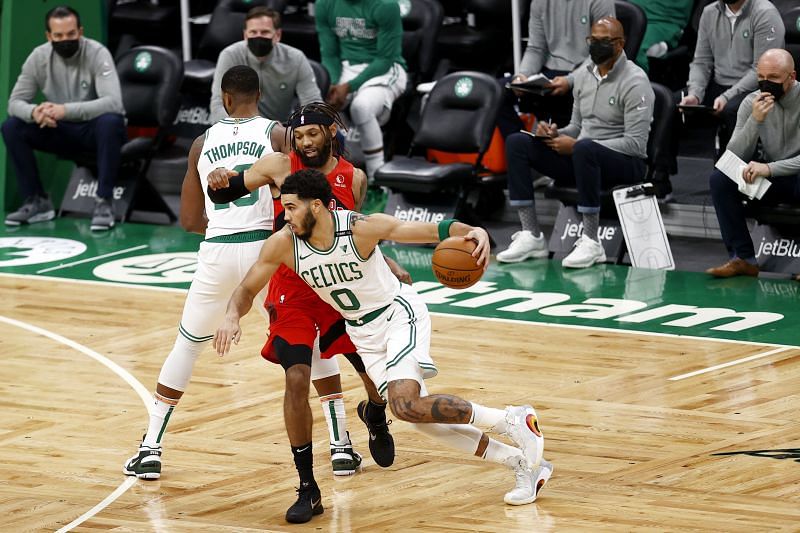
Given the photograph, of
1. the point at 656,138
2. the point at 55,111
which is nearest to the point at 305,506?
the point at 656,138

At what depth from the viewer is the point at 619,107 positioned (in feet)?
38.1

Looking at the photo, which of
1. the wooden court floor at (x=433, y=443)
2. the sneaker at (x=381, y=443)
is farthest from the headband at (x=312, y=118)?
the wooden court floor at (x=433, y=443)

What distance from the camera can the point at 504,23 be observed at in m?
14.2

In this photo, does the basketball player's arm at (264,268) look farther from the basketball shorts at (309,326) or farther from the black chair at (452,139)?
the black chair at (452,139)

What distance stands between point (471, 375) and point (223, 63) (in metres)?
4.80

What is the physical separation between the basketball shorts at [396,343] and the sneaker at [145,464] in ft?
3.90

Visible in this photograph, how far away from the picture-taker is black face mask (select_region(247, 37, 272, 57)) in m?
12.7

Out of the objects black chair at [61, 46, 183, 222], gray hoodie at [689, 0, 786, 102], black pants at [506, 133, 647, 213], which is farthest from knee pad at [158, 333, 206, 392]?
black chair at [61, 46, 183, 222]

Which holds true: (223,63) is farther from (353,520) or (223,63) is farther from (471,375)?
(353,520)

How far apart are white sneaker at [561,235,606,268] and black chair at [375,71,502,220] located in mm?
1217

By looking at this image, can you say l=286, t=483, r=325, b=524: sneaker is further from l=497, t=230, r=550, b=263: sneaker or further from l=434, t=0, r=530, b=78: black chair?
l=434, t=0, r=530, b=78: black chair

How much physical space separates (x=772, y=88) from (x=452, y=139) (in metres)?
2.90

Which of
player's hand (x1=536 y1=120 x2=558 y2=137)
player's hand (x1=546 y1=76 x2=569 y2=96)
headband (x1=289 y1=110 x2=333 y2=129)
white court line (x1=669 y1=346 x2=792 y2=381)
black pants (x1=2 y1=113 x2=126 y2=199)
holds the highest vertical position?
headband (x1=289 y1=110 x2=333 y2=129)

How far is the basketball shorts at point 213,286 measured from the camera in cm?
738
